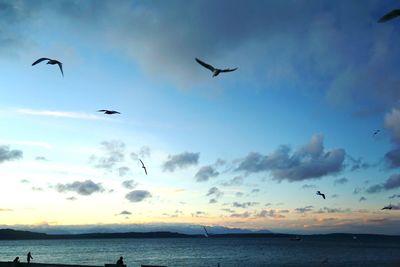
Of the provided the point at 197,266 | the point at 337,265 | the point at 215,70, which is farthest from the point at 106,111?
the point at 337,265

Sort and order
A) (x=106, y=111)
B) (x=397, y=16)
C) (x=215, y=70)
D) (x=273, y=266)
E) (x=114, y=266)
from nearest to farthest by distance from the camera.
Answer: (x=397, y=16) → (x=215, y=70) → (x=106, y=111) → (x=114, y=266) → (x=273, y=266)

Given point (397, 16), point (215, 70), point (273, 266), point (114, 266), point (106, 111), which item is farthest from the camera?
point (273, 266)

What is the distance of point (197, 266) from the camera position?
271ft

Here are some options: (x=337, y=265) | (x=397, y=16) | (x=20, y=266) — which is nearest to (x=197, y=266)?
(x=337, y=265)

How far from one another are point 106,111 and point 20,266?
1448 cm

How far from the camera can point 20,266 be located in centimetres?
2548

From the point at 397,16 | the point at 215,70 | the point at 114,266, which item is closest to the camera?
the point at 397,16

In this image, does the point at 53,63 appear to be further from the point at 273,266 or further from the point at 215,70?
the point at 273,266

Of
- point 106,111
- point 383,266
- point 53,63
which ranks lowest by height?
point 383,266

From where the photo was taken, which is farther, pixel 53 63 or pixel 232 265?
pixel 232 265

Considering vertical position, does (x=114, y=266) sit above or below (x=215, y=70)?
below

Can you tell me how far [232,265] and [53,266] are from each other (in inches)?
2506

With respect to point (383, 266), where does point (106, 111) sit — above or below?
above

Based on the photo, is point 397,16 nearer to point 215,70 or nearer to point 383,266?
point 215,70
